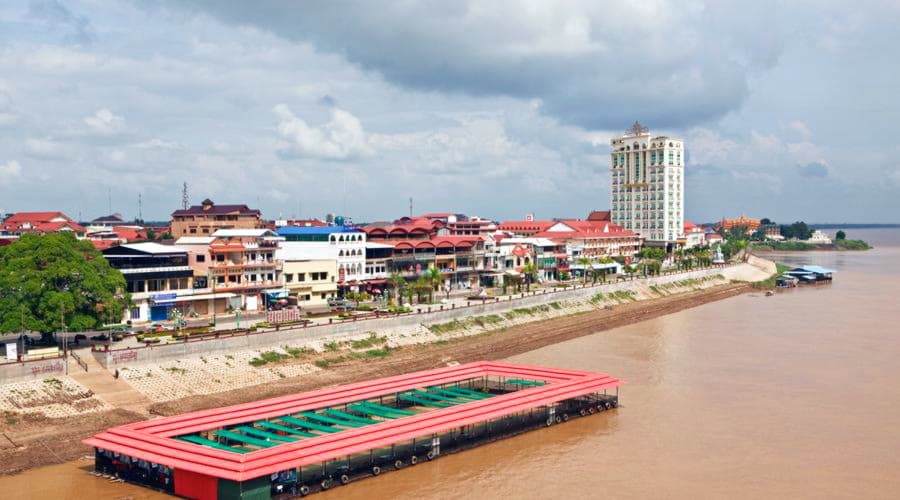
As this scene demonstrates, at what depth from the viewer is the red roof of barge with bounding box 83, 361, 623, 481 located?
27.6 meters

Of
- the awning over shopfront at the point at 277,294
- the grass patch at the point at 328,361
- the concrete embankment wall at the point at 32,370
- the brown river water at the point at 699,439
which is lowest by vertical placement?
the brown river water at the point at 699,439

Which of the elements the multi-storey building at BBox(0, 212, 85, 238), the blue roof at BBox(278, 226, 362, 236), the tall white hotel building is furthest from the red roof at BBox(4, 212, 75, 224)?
the tall white hotel building

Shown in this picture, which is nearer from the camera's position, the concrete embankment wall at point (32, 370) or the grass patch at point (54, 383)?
the concrete embankment wall at point (32, 370)

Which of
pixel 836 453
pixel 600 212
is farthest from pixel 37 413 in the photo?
pixel 600 212

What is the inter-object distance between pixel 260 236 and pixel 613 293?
43.3 metres

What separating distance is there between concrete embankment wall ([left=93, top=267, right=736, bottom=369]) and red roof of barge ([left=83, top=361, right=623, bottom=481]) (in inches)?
404

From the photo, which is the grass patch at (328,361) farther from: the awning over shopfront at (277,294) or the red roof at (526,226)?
the red roof at (526,226)

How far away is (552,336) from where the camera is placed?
219ft

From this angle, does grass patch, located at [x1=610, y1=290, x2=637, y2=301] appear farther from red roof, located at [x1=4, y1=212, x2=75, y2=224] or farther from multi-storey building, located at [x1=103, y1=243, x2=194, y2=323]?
red roof, located at [x1=4, y1=212, x2=75, y2=224]

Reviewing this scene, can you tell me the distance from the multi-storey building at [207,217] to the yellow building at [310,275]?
30010 mm

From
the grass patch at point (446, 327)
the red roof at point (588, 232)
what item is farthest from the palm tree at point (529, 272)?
the grass patch at point (446, 327)

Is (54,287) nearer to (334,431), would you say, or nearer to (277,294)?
(334,431)

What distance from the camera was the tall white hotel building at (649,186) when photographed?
5787 inches

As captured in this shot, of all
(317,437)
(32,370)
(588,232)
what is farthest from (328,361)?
(588,232)
